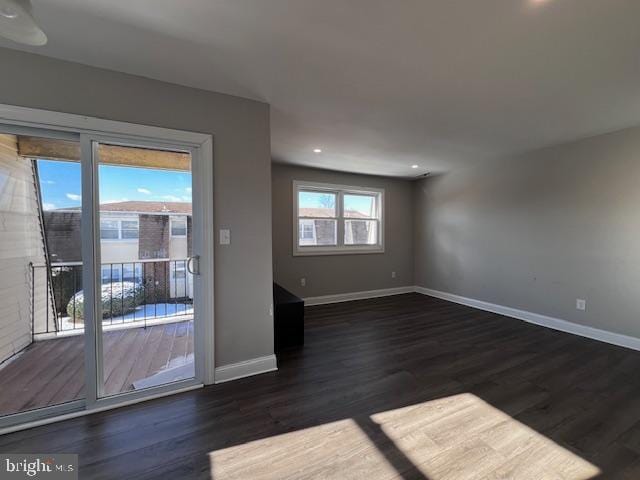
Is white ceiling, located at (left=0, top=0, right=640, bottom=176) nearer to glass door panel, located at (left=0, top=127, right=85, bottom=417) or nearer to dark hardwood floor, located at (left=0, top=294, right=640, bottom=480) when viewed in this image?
glass door panel, located at (left=0, top=127, right=85, bottom=417)

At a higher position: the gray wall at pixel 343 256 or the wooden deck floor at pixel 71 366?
the gray wall at pixel 343 256

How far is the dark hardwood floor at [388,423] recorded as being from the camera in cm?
157

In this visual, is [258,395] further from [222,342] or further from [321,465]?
[321,465]

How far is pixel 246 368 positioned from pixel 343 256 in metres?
3.16

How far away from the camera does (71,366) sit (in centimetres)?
215

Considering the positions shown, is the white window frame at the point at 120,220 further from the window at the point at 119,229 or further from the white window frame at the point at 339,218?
the white window frame at the point at 339,218

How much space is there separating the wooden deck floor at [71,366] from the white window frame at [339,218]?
2794mm

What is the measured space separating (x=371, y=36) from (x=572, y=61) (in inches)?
57.1

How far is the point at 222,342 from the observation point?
2447 millimetres

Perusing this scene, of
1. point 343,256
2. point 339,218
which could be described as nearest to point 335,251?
point 343,256

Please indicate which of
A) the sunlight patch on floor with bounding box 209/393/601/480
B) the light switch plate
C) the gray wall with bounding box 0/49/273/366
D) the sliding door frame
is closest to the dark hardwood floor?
the sunlight patch on floor with bounding box 209/393/601/480

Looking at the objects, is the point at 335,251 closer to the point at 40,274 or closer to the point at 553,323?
the point at 553,323

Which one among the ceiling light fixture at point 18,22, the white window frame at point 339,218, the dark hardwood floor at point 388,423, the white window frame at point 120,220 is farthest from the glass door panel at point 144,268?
the white window frame at point 339,218

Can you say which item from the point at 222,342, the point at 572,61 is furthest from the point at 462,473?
the point at 572,61
